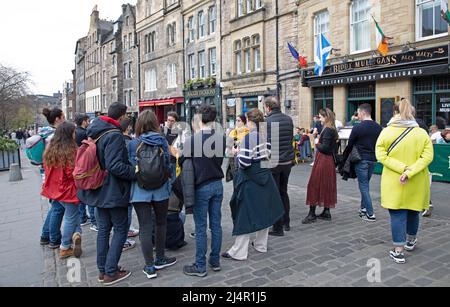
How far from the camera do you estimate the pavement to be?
412 cm

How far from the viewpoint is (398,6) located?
525 inches

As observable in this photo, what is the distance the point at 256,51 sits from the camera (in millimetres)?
21250

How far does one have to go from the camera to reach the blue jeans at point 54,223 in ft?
17.3

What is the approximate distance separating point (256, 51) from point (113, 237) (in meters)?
18.6

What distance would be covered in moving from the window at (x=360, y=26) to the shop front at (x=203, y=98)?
980 cm

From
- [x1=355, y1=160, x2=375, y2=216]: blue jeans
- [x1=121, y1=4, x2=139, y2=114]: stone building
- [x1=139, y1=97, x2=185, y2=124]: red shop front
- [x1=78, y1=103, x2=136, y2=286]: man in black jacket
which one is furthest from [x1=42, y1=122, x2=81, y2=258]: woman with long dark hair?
[x1=121, y1=4, x2=139, y2=114]: stone building

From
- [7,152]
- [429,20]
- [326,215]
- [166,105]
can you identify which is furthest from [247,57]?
[326,215]

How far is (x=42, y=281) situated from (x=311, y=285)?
3.04 meters

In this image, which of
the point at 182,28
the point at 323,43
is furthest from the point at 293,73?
the point at 182,28

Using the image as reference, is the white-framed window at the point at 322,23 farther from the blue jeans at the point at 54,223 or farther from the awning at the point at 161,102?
the awning at the point at 161,102

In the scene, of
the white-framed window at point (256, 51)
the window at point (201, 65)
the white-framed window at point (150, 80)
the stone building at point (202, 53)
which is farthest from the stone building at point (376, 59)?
the white-framed window at point (150, 80)

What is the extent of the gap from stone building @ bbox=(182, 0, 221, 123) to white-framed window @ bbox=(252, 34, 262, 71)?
379 cm

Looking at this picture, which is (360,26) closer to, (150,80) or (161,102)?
(161,102)

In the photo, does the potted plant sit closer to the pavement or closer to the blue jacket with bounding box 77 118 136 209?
the pavement
